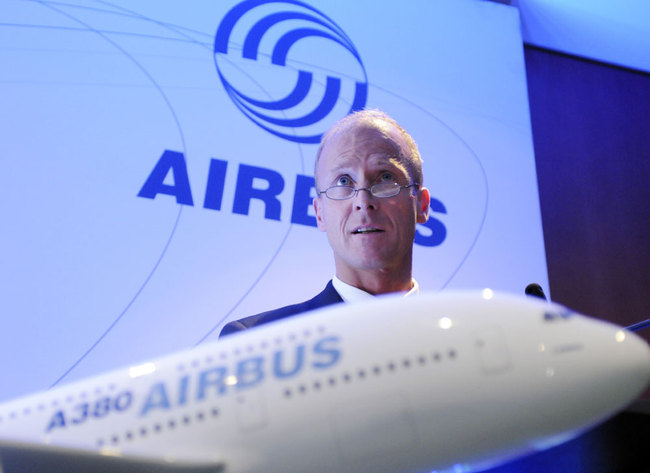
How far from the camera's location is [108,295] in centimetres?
341

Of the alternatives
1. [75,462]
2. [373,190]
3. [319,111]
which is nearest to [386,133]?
[373,190]

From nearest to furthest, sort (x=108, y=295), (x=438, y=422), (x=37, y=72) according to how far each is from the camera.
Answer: (x=438, y=422) → (x=108, y=295) → (x=37, y=72)

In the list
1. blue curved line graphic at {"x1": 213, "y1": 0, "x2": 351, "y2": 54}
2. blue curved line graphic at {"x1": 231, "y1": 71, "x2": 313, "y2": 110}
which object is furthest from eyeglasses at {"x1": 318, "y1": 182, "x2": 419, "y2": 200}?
blue curved line graphic at {"x1": 213, "y1": 0, "x2": 351, "y2": 54}

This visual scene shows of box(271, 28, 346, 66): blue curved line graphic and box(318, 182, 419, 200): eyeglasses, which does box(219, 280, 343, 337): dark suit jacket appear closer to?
box(318, 182, 419, 200): eyeglasses

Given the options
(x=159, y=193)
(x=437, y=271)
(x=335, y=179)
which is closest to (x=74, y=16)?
(x=159, y=193)

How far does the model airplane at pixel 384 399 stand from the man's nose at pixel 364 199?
0.87 m

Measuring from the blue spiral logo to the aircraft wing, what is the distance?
304 cm

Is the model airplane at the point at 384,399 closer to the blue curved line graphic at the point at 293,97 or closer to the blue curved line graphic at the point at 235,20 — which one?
the blue curved line graphic at the point at 293,97

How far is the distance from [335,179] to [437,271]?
6.50 ft

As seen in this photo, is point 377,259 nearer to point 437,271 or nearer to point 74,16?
point 437,271

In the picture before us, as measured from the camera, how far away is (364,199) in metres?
2.36

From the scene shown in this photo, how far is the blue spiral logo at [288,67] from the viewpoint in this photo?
13.7 ft

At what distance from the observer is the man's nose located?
2.35 metres

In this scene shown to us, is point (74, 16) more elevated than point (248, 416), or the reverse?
point (74, 16)
